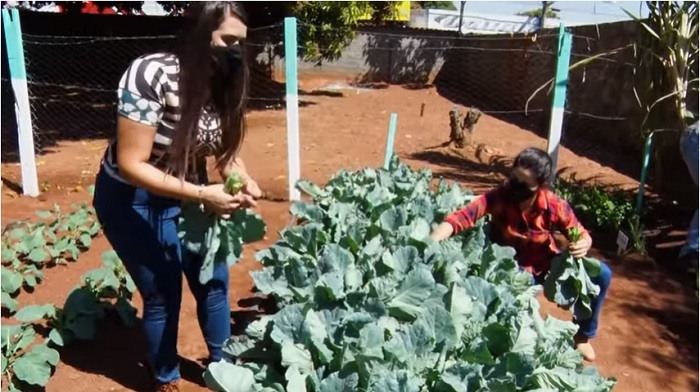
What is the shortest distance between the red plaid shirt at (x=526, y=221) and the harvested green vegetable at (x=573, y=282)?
14 centimetres

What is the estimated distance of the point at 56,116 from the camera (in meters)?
10.5

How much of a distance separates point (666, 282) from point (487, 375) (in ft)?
9.31

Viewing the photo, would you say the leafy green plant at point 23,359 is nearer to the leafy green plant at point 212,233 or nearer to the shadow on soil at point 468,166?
the leafy green plant at point 212,233

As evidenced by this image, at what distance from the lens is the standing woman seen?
2.27m

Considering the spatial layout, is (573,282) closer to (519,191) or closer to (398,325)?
(519,191)

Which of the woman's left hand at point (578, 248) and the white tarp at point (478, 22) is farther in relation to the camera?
the white tarp at point (478, 22)

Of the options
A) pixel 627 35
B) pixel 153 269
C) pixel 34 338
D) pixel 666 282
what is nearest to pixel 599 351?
pixel 666 282

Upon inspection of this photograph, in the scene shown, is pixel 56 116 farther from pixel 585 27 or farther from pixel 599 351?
pixel 599 351

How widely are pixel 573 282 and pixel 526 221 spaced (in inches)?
14.1

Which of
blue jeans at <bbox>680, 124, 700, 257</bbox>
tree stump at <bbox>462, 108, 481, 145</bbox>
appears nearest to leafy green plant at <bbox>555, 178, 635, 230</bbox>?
blue jeans at <bbox>680, 124, 700, 257</bbox>

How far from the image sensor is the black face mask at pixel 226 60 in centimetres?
232

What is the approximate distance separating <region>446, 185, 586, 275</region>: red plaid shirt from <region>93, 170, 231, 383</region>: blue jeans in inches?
44.8

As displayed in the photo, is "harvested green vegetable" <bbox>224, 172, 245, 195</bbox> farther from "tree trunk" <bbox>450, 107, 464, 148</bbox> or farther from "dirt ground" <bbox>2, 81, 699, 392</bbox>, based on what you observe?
"tree trunk" <bbox>450, 107, 464, 148</bbox>

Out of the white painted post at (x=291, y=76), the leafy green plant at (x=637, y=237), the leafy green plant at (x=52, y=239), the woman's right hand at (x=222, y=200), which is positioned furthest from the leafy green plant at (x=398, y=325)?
the white painted post at (x=291, y=76)
